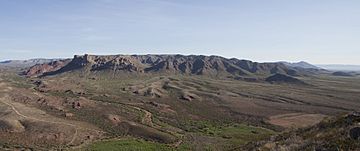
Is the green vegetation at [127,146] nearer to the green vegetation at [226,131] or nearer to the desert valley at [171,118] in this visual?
the desert valley at [171,118]

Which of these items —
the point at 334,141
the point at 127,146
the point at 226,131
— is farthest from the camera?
the point at 226,131

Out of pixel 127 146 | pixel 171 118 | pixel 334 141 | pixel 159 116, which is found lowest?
pixel 127 146

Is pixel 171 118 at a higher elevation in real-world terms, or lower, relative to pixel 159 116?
lower

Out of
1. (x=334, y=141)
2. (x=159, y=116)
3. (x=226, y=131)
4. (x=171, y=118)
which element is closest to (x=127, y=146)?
(x=226, y=131)

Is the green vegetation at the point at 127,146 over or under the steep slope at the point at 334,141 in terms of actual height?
under

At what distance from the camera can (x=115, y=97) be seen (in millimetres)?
155625

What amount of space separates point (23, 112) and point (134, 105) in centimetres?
3859

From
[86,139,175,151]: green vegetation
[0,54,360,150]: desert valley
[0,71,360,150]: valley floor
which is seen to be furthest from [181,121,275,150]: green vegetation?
[86,139,175,151]: green vegetation

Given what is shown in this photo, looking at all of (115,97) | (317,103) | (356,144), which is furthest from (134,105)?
(356,144)

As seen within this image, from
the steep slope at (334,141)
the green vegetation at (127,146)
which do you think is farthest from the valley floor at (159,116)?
the steep slope at (334,141)

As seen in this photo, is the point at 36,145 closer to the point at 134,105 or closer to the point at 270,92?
the point at 134,105

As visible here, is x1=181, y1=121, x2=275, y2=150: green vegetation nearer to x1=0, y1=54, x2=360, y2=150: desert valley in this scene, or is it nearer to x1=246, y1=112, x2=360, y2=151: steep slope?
x1=0, y1=54, x2=360, y2=150: desert valley

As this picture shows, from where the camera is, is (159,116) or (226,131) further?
(159,116)

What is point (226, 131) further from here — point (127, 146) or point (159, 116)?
point (127, 146)
